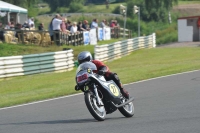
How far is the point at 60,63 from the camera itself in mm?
24031

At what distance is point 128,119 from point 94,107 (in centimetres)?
79

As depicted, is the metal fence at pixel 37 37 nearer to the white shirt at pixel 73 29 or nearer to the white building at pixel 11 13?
the white shirt at pixel 73 29

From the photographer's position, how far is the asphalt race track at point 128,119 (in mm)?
9500

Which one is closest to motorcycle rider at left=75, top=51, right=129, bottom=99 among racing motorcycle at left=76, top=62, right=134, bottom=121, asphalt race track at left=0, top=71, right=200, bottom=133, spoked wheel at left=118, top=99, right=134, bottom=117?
racing motorcycle at left=76, top=62, right=134, bottom=121

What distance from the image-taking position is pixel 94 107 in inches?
404

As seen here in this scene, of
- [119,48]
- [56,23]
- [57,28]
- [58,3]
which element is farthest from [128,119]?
[58,3]

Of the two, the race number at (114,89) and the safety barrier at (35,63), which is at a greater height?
the race number at (114,89)

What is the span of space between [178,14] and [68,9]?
1147 inches

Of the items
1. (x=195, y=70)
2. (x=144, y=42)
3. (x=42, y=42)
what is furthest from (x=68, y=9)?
(x=195, y=70)

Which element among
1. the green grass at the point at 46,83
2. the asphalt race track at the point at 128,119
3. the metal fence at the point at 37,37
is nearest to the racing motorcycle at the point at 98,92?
the asphalt race track at the point at 128,119

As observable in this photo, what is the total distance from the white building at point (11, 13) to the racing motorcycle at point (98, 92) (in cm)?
2187

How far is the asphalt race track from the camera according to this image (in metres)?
9.50

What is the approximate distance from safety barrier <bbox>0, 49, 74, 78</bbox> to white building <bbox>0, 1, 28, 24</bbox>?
29.0ft

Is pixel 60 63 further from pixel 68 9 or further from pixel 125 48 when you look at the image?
pixel 68 9
